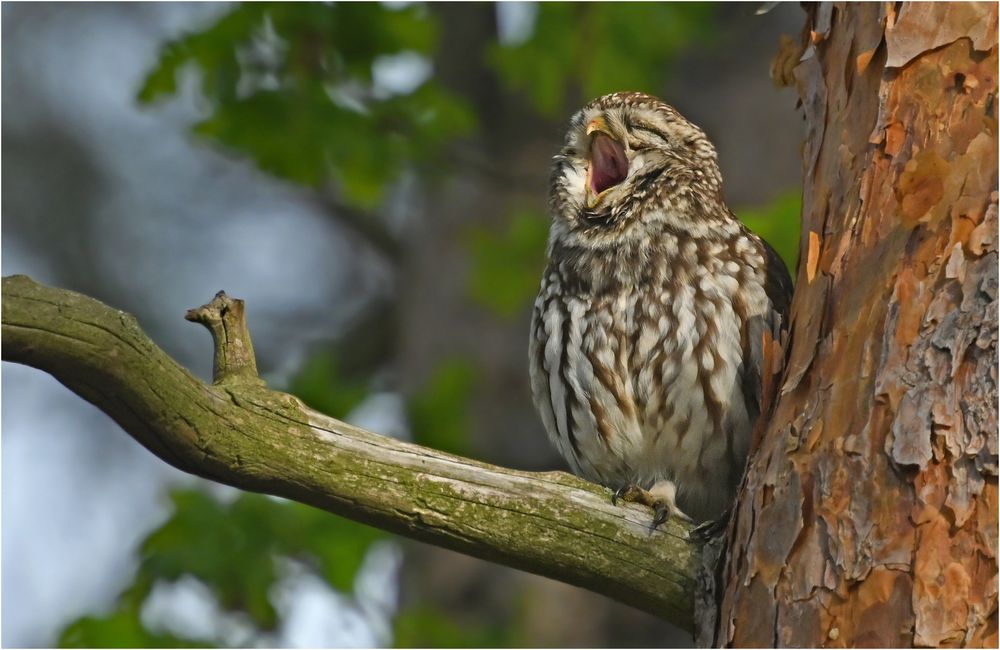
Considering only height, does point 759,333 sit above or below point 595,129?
below

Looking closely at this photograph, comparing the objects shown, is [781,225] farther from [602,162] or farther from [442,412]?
[442,412]

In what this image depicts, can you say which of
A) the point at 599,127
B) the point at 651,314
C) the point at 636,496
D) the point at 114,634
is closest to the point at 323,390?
the point at 114,634

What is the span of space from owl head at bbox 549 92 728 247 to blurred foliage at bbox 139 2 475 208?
7.84 feet

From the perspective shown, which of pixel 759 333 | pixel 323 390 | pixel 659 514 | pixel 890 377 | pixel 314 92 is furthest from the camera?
pixel 323 390

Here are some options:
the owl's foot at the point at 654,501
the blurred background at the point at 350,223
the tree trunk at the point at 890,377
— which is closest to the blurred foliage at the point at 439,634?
the blurred background at the point at 350,223

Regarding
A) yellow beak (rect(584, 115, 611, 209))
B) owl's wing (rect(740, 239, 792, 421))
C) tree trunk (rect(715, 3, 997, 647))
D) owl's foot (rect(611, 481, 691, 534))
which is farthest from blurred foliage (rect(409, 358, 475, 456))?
tree trunk (rect(715, 3, 997, 647))

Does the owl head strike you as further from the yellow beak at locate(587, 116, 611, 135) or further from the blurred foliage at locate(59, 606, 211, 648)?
the blurred foliage at locate(59, 606, 211, 648)

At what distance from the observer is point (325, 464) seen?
113 inches

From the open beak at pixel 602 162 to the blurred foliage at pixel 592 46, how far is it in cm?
235

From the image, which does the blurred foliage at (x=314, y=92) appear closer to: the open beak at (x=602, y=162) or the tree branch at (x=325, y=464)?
the open beak at (x=602, y=162)

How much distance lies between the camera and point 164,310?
9906 mm

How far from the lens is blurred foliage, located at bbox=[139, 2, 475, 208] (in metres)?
6.31

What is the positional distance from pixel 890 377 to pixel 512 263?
13.8 ft

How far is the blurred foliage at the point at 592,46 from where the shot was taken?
6.58 metres
